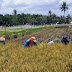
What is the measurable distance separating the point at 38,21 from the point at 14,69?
92009mm

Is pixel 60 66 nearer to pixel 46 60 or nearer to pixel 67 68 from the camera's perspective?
pixel 67 68

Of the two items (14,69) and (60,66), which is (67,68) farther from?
(14,69)

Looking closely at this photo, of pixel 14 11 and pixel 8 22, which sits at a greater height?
pixel 14 11

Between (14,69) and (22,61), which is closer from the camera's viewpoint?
(14,69)

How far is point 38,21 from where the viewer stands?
95.0 meters

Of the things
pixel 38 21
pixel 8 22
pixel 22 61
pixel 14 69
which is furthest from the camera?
pixel 38 21

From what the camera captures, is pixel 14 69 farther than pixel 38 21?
No

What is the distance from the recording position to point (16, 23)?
263 ft

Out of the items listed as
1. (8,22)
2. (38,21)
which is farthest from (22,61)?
(38,21)

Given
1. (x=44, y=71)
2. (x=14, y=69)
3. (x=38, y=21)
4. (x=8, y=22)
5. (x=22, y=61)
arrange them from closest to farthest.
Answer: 1. (x=44, y=71)
2. (x=14, y=69)
3. (x=22, y=61)
4. (x=8, y=22)
5. (x=38, y=21)

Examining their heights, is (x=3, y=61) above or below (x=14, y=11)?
below

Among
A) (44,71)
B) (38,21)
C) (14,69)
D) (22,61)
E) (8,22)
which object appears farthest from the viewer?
(38,21)

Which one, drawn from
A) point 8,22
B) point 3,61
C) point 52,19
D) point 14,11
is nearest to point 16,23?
point 8,22

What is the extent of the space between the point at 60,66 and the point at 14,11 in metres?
94.3
